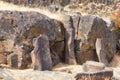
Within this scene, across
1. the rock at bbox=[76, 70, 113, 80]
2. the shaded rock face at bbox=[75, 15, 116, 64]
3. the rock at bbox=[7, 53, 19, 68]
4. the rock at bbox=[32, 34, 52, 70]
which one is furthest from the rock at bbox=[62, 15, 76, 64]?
the rock at bbox=[76, 70, 113, 80]

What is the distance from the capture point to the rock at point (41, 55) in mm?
19000

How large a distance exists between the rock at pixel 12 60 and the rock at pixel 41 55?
3.55 feet

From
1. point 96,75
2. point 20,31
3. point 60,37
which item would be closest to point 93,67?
point 96,75

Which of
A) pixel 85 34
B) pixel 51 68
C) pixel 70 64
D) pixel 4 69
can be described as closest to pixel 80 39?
pixel 85 34

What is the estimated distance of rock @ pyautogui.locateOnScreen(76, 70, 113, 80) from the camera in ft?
53.4

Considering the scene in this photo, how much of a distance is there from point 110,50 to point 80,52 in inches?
101

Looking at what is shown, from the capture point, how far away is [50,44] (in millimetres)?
21484

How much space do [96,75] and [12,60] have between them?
5203 mm

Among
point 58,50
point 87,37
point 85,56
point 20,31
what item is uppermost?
point 20,31

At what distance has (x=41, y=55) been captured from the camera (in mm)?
19062

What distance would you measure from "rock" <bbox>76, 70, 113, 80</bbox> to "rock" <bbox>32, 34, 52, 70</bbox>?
318 cm

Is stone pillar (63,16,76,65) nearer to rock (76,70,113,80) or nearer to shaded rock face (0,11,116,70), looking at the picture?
shaded rock face (0,11,116,70)

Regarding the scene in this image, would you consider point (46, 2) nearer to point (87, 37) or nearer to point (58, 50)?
point (87, 37)

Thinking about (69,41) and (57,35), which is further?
(69,41)
